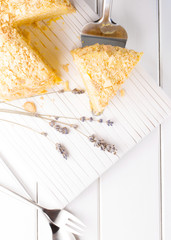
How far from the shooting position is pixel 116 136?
1.34 metres

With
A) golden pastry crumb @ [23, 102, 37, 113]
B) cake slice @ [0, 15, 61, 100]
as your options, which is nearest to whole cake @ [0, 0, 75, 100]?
cake slice @ [0, 15, 61, 100]

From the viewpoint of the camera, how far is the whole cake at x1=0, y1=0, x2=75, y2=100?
3.72ft

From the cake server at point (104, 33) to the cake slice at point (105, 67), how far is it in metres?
0.05

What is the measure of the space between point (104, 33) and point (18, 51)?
1.30 ft

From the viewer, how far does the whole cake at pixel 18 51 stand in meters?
1.13

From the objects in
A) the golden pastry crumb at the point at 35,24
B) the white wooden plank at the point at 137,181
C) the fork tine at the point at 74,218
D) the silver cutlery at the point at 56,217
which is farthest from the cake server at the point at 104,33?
the fork tine at the point at 74,218

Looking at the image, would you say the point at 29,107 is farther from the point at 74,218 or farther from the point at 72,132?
the point at 74,218

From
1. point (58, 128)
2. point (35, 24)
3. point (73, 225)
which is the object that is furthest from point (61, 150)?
point (35, 24)

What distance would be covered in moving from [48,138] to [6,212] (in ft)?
1.36

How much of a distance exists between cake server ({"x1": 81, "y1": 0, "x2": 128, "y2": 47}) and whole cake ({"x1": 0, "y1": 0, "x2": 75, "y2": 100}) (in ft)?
0.46

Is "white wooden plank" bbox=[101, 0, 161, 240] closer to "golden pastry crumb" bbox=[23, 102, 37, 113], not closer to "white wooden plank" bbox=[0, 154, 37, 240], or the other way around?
"white wooden plank" bbox=[0, 154, 37, 240]

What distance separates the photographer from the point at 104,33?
1.28m

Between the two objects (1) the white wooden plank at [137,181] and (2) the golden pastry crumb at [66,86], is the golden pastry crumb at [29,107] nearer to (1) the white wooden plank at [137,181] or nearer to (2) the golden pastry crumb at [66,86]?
(2) the golden pastry crumb at [66,86]

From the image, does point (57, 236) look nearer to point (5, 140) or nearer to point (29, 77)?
point (5, 140)
